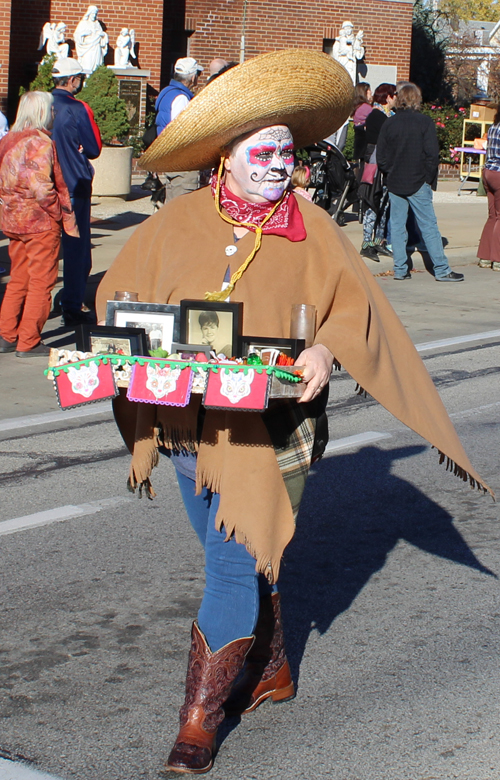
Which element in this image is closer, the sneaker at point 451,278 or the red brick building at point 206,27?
the sneaker at point 451,278

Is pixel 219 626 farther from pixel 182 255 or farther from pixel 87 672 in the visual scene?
pixel 182 255

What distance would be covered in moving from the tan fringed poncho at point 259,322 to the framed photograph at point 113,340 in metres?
0.23

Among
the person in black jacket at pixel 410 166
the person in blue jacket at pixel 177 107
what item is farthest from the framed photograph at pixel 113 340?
the person in black jacket at pixel 410 166

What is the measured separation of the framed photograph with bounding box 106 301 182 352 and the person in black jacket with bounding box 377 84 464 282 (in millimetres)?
9175

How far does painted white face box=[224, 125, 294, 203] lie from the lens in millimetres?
2943

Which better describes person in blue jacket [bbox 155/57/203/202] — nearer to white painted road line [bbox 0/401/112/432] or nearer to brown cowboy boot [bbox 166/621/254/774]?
white painted road line [bbox 0/401/112/432]

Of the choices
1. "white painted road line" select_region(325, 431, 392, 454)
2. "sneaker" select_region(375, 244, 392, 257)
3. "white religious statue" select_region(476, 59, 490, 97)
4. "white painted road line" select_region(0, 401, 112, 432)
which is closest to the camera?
"white painted road line" select_region(325, 431, 392, 454)

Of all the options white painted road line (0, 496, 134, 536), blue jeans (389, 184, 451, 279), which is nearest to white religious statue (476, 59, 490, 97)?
blue jeans (389, 184, 451, 279)

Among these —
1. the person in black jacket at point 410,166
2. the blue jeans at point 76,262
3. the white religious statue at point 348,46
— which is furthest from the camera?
the white religious statue at point 348,46

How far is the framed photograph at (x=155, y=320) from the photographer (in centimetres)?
288

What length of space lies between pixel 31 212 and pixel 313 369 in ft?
17.9

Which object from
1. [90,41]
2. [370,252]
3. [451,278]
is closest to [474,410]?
[451,278]

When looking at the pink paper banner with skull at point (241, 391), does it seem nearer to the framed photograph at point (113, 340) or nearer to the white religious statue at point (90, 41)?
the framed photograph at point (113, 340)

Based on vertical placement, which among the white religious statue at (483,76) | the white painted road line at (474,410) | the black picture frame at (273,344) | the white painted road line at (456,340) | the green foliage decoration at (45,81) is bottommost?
the white painted road line at (474,410)
